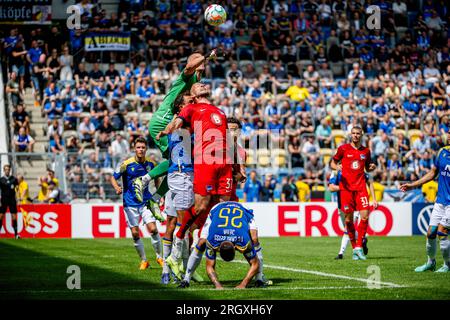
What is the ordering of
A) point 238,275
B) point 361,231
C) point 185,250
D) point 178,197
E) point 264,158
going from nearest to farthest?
point 178,197, point 185,250, point 238,275, point 361,231, point 264,158

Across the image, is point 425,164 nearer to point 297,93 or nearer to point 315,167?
point 315,167

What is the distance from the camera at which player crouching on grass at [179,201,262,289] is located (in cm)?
1226

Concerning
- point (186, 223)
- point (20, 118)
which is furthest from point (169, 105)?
point (20, 118)

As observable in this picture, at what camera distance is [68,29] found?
3478 centimetres

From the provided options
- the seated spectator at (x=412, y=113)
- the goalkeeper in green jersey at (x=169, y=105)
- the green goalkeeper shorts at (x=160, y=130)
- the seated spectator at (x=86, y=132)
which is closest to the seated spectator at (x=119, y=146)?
the seated spectator at (x=86, y=132)

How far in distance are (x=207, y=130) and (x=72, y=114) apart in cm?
1942

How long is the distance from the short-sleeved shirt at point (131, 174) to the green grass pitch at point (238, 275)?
1.26m

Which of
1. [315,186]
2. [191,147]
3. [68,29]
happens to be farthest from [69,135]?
[191,147]

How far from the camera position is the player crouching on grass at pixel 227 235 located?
40.2ft

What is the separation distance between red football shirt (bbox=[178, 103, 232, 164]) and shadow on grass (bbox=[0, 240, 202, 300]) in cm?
200

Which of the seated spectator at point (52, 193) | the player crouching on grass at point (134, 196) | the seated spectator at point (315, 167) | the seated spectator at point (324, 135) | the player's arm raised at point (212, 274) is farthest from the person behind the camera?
the seated spectator at point (324, 135)

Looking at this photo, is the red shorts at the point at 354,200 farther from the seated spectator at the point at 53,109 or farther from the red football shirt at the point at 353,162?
the seated spectator at the point at 53,109

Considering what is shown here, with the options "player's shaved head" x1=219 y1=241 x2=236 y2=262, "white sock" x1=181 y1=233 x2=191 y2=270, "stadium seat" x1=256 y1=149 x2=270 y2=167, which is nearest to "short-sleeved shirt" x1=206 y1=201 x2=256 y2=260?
"player's shaved head" x1=219 y1=241 x2=236 y2=262

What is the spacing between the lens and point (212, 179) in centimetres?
1321
